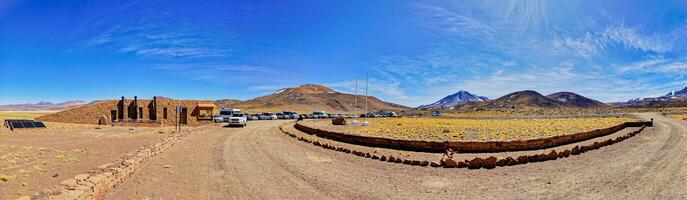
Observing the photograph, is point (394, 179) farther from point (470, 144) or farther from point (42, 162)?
point (42, 162)

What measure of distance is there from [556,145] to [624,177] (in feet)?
24.4

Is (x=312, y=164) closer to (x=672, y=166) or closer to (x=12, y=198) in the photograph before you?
(x=12, y=198)

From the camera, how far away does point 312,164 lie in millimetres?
12945

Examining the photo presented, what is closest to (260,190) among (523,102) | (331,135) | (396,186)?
(396,186)

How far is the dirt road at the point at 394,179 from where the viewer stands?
8.67 m

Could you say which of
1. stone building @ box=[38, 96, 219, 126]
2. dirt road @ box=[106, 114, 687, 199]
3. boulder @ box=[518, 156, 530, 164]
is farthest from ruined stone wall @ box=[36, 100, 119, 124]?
boulder @ box=[518, 156, 530, 164]

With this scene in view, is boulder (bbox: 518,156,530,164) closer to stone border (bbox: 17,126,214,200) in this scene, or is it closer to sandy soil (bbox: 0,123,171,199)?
stone border (bbox: 17,126,214,200)

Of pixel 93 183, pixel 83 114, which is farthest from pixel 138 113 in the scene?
pixel 93 183

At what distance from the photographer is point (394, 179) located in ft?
34.0

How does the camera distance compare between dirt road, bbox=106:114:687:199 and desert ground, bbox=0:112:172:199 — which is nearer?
dirt road, bbox=106:114:687:199

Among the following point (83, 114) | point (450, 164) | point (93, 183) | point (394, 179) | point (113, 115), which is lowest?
point (394, 179)

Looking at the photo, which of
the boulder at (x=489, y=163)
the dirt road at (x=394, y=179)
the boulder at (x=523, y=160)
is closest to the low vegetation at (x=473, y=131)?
the boulder at (x=523, y=160)

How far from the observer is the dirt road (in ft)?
28.5

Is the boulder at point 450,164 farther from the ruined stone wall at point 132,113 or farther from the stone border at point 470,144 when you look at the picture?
the ruined stone wall at point 132,113
